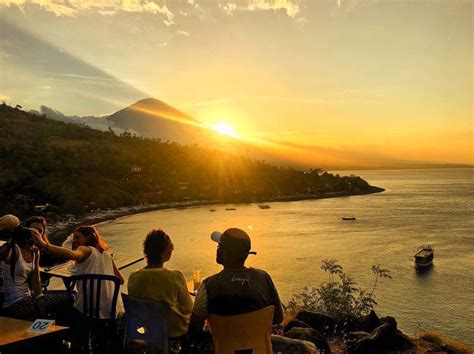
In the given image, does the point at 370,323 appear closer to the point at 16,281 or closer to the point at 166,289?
the point at 166,289

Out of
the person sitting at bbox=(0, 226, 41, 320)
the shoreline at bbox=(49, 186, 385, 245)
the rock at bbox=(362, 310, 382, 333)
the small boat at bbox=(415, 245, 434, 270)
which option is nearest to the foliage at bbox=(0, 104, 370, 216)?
the shoreline at bbox=(49, 186, 385, 245)

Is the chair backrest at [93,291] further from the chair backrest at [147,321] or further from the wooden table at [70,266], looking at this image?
the wooden table at [70,266]

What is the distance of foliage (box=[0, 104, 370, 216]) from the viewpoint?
7306 cm

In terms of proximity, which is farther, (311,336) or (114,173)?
(114,173)

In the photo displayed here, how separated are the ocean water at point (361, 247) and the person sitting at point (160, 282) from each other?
20885 millimetres

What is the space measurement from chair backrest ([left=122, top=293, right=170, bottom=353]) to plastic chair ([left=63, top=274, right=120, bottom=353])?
25.5 inches

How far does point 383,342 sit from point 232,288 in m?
5.21

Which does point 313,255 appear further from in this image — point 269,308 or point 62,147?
point 62,147

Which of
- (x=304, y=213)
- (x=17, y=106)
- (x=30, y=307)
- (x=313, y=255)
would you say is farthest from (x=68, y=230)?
(x=17, y=106)

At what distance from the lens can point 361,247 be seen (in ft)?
165

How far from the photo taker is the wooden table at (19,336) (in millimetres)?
3188

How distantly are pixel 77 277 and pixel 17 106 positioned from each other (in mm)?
128694

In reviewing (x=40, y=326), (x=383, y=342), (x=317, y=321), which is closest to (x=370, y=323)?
(x=317, y=321)

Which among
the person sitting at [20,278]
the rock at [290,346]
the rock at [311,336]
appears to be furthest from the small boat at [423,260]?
the person sitting at [20,278]
